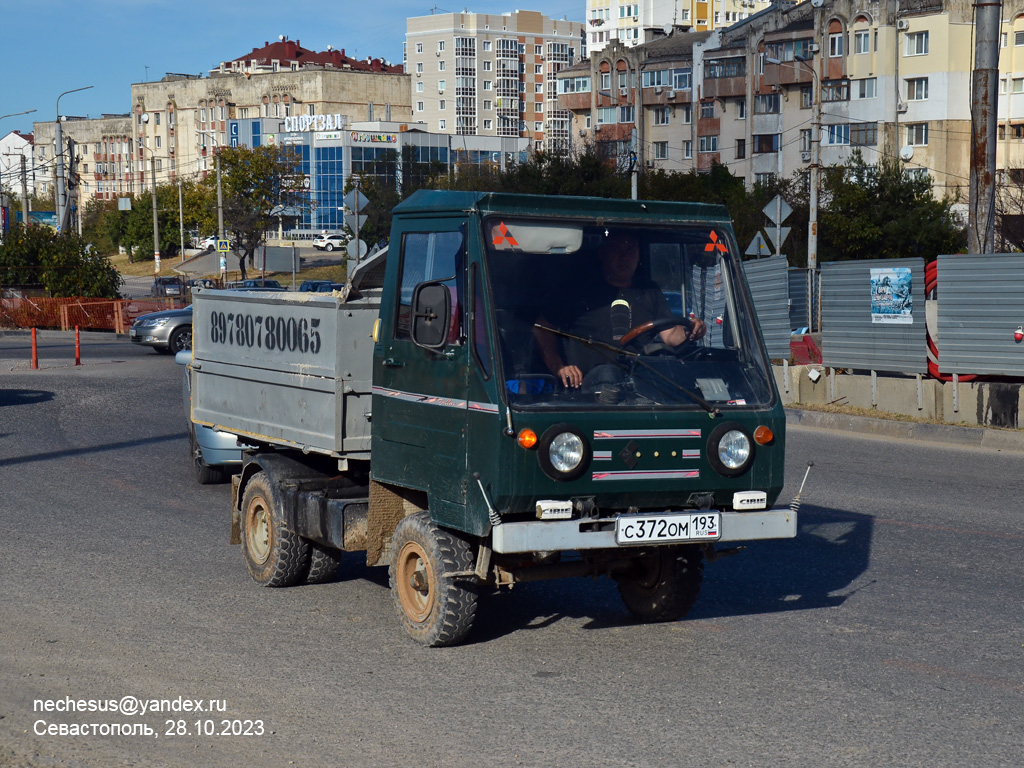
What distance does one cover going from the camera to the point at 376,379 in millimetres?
6508

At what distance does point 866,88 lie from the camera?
7456cm

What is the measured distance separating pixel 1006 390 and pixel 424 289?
455 inches

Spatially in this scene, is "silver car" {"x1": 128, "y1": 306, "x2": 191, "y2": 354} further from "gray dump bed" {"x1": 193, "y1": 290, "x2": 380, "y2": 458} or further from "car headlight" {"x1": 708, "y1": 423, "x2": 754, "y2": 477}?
"car headlight" {"x1": 708, "y1": 423, "x2": 754, "y2": 477}

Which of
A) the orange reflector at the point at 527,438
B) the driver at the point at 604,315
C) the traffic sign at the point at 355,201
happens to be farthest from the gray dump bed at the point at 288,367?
the traffic sign at the point at 355,201

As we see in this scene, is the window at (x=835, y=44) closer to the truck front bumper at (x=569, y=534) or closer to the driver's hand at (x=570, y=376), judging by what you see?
the truck front bumper at (x=569, y=534)

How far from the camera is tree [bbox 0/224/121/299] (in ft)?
148

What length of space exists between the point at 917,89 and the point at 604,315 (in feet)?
238

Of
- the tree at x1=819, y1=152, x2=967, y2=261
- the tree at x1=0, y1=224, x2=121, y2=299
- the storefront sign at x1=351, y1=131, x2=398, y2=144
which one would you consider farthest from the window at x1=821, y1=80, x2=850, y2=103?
the storefront sign at x1=351, y1=131, x2=398, y2=144

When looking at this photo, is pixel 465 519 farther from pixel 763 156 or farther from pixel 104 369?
pixel 763 156

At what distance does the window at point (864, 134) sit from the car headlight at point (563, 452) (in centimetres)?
7318

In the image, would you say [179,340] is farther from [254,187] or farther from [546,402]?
[254,187]

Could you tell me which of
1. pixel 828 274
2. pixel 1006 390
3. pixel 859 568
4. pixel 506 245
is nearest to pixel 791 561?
pixel 859 568

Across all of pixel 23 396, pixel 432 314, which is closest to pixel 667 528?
pixel 432 314

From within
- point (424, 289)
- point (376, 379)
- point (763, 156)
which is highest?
point (763, 156)
